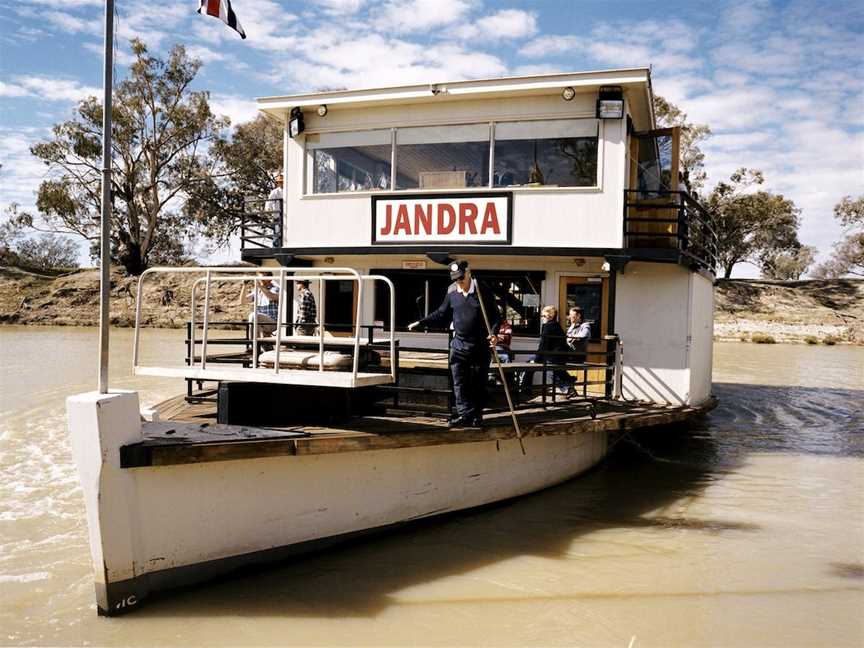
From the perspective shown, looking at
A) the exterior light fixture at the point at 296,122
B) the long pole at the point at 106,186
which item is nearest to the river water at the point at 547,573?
the long pole at the point at 106,186

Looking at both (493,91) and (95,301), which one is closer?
(493,91)

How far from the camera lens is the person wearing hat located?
270 inches

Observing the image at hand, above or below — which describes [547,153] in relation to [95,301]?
above

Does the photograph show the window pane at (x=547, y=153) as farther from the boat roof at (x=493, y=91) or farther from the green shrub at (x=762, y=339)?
the green shrub at (x=762, y=339)

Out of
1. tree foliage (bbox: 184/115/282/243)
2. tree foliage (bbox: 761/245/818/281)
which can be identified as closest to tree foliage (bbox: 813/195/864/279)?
tree foliage (bbox: 761/245/818/281)

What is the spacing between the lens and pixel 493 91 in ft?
32.8

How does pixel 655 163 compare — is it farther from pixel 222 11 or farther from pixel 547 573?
pixel 547 573

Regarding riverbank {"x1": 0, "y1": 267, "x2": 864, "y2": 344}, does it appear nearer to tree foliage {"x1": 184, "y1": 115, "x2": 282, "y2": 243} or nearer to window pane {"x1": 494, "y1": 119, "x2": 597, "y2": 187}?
tree foliage {"x1": 184, "y1": 115, "x2": 282, "y2": 243}

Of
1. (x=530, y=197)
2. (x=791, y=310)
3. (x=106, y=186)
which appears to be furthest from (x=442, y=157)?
(x=791, y=310)

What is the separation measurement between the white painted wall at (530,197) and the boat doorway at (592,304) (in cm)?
100

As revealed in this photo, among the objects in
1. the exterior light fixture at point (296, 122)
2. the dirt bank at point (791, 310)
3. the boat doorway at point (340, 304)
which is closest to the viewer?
the exterior light fixture at point (296, 122)

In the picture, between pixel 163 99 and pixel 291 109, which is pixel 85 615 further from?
pixel 163 99

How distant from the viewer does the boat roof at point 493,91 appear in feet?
31.3

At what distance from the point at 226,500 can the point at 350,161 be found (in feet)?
22.0
